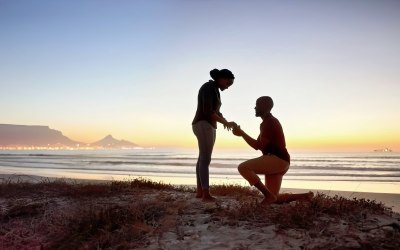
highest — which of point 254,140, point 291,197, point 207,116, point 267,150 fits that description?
point 207,116

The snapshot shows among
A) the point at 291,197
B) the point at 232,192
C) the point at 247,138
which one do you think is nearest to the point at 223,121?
the point at 247,138

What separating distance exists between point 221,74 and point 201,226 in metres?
3.11

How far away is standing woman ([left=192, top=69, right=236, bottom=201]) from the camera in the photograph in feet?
24.0

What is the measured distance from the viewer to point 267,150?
6641 millimetres

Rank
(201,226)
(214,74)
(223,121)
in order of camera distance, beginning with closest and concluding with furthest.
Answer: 1. (201,226)
2. (223,121)
3. (214,74)

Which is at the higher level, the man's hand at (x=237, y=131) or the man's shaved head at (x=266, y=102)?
the man's shaved head at (x=266, y=102)

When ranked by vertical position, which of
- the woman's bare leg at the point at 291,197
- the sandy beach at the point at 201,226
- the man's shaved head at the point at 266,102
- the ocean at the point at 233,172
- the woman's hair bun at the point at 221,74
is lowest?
the ocean at the point at 233,172

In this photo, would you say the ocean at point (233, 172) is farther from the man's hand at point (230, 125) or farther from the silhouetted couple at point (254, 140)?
the man's hand at point (230, 125)

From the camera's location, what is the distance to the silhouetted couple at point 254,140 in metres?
6.55

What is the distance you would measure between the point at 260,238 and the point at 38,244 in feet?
12.2

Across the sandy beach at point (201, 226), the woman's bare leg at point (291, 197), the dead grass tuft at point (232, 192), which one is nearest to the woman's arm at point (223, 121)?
the sandy beach at point (201, 226)

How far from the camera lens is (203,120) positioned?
736 centimetres

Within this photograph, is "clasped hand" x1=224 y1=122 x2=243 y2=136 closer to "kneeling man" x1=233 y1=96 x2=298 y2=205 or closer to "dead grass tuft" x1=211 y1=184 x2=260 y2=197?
"kneeling man" x1=233 y1=96 x2=298 y2=205

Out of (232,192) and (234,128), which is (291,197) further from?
(232,192)
